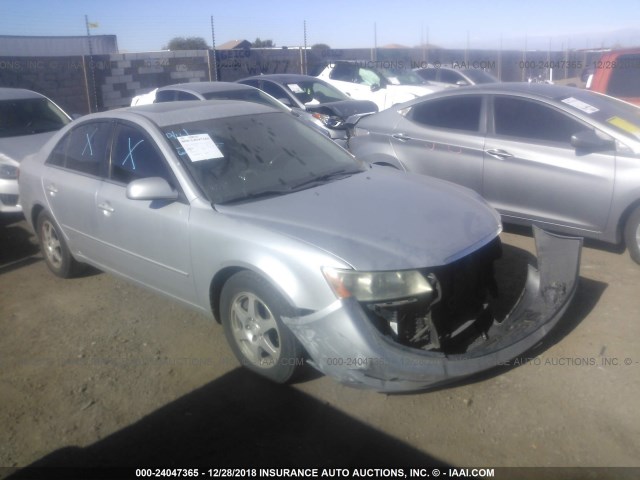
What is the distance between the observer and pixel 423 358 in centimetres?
312

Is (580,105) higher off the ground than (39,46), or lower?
lower

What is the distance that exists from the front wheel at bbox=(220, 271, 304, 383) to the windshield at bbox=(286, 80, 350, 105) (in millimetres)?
8977

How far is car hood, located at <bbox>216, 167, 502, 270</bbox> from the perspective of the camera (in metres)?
3.35

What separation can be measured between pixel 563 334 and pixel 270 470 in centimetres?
228

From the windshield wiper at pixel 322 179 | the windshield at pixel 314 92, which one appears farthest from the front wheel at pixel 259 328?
the windshield at pixel 314 92

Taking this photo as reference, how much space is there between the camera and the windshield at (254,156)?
4.11 metres

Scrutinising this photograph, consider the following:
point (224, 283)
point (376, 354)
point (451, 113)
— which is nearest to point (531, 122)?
point (451, 113)

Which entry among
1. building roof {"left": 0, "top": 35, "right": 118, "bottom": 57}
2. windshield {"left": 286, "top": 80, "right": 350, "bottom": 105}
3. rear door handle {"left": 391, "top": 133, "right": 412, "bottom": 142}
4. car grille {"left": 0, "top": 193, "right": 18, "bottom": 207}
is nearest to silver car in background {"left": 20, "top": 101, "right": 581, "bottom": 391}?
rear door handle {"left": 391, "top": 133, "right": 412, "bottom": 142}

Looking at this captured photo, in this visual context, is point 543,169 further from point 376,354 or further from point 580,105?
point 376,354

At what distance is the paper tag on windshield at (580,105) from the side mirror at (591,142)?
351 millimetres

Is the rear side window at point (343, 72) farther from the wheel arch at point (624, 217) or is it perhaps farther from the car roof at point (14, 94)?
the wheel arch at point (624, 217)

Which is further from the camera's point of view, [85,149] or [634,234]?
[634,234]

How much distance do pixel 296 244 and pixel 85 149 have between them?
8.42ft

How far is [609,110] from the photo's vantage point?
5852 mm
